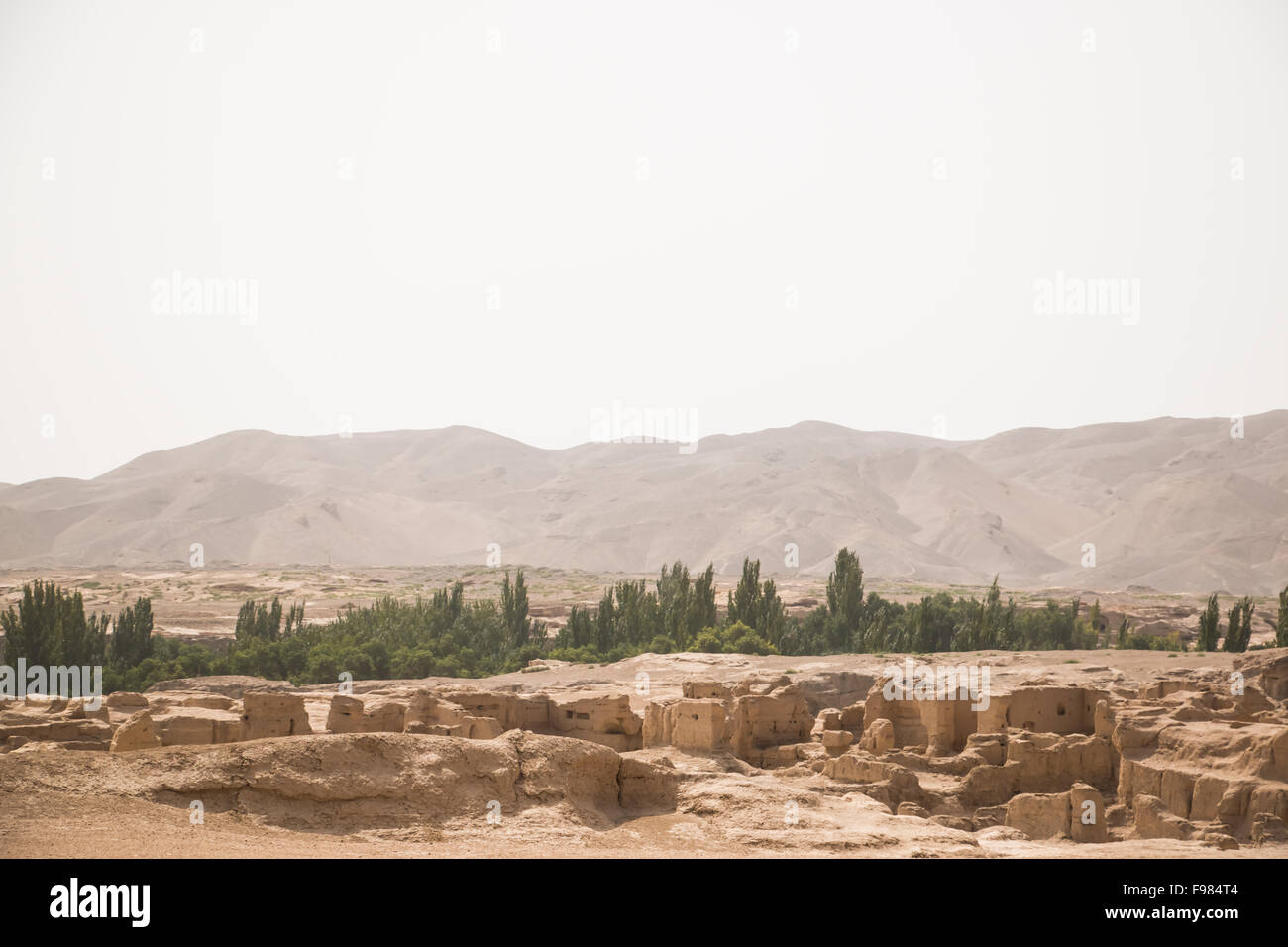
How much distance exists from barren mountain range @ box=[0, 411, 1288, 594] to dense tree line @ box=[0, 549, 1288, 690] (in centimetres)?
5492

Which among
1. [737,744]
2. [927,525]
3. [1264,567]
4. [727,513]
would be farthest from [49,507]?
[737,744]

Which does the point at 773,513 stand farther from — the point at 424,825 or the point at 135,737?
the point at 424,825

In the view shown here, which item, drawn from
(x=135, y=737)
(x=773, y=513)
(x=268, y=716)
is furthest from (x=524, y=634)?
(x=773, y=513)

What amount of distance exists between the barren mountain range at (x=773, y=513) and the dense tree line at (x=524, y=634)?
5492cm

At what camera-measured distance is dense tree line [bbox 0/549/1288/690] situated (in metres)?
38.9

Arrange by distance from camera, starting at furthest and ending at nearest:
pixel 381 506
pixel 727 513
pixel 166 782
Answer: pixel 381 506 → pixel 727 513 → pixel 166 782

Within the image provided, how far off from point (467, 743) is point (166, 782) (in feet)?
12.1

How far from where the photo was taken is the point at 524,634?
49125 mm

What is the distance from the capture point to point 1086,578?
10419 centimetres

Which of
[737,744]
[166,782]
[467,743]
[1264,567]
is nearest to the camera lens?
[166,782]

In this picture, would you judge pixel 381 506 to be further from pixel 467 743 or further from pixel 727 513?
pixel 467 743

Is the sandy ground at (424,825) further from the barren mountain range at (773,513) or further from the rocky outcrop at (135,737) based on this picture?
the barren mountain range at (773,513)
